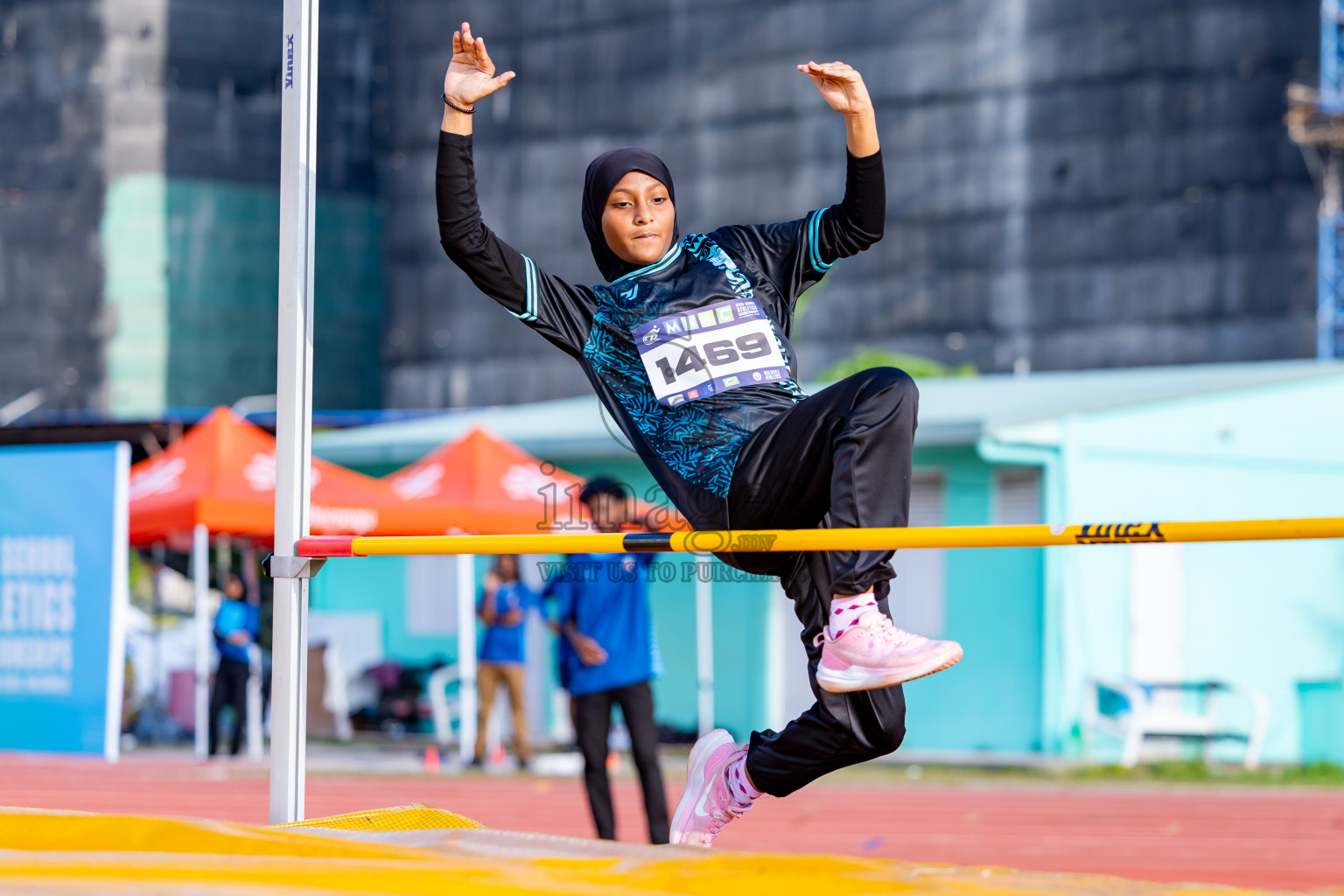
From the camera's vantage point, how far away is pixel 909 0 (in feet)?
92.7

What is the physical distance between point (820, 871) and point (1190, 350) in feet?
83.7

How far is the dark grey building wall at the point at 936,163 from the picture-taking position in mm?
26078

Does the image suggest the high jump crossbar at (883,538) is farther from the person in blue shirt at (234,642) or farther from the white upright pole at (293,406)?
the person in blue shirt at (234,642)

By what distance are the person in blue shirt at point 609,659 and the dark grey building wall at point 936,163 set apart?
71.4ft

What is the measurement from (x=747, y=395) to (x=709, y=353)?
136 mm

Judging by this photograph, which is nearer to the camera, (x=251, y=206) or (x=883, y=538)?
(x=883, y=538)

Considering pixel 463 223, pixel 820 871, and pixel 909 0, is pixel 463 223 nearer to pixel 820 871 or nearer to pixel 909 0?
pixel 820 871

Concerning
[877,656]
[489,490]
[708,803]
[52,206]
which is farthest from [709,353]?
[52,206]

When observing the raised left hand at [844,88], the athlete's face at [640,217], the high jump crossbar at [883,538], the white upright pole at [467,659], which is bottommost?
the white upright pole at [467,659]

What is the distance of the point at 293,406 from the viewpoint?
3.87 meters

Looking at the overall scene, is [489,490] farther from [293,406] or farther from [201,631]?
[293,406]

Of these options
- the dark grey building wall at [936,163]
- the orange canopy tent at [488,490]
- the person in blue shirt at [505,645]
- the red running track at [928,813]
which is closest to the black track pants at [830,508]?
the red running track at [928,813]

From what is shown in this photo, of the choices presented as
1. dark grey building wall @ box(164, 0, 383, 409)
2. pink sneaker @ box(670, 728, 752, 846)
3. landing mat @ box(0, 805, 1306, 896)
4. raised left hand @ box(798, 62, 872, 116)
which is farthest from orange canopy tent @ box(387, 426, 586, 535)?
dark grey building wall @ box(164, 0, 383, 409)

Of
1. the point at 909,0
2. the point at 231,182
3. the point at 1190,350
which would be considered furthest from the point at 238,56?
the point at 1190,350
